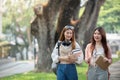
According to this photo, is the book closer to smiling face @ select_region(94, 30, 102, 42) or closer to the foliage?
smiling face @ select_region(94, 30, 102, 42)

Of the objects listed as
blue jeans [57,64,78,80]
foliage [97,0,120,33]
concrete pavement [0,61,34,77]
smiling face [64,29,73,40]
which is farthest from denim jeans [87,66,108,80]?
foliage [97,0,120,33]

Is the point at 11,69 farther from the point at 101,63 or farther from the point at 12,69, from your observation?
the point at 101,63

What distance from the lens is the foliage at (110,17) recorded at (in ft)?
62.1

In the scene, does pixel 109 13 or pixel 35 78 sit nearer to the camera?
pixel 35 78

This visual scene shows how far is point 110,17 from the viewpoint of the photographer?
2123cm

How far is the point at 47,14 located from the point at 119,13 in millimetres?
11079

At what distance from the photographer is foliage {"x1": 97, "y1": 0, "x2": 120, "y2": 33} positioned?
18939 millimetres

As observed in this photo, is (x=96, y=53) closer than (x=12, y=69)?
Yes

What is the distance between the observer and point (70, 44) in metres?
3.77

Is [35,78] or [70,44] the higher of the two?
[70,44]

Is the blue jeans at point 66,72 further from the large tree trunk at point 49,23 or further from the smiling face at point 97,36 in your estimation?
the large tree trunk at point 49,23

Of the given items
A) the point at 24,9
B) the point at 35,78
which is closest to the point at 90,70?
the point at 35,78

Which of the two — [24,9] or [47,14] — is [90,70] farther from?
[24,9]

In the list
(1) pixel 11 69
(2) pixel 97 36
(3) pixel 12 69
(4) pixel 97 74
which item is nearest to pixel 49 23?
(3) pixel 12 69
